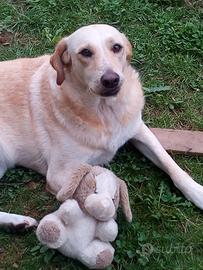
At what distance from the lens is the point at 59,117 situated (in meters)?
3.52

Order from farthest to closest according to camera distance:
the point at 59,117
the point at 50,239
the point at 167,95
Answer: the point at 167,95
the point at 59,117
the point at 50,239

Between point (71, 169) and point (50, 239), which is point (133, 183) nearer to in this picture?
point (71, 169)

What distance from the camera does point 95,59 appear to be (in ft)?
10.5

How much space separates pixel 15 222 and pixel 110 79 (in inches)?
40.6

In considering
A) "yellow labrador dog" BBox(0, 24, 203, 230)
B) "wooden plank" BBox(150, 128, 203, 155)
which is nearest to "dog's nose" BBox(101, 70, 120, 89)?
"yellow labrador dog" BBox(0, 24, 203, 230)

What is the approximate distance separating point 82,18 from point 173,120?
4.81ft

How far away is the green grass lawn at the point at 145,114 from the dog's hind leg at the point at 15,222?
5 centimetres

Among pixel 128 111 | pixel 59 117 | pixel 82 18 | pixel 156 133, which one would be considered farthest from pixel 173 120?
pixel 82 18

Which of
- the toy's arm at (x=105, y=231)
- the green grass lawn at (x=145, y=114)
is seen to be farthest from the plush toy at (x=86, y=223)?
the green grass lawn at (x=145, y=114)

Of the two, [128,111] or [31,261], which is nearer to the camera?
[31,261]

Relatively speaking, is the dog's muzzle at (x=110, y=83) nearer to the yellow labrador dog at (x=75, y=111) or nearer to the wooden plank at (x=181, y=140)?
the yellow labrador dog at (x=75, y=111)

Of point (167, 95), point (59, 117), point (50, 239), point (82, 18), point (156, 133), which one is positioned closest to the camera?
point (50, 239)

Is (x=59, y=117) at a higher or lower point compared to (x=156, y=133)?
higher

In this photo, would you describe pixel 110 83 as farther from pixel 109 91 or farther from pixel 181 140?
pixel 181 140
